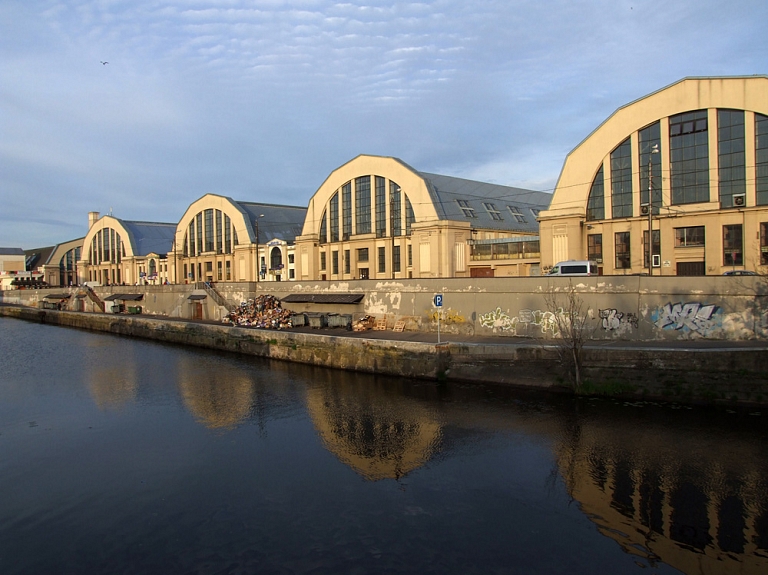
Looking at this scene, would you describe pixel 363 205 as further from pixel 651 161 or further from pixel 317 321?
pixel 651 161

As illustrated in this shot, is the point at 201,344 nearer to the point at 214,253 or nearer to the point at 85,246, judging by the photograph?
the point at 214,253

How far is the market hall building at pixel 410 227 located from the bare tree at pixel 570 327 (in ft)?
44.6

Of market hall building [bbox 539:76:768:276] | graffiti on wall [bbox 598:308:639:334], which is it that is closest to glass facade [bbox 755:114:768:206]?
market hall building [bbox 539:76:768:276]

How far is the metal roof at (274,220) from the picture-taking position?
60344mm

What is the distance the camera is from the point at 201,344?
3734cm

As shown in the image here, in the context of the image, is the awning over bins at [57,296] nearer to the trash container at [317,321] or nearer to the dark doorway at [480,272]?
the trash container at [317,321]

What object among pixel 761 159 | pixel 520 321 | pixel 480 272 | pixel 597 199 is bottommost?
pixel 520 321

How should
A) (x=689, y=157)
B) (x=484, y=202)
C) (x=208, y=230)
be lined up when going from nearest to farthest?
(x=689, y=157), (x=484, y=202), (x=208, y=230)

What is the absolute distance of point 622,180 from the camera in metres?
31.2

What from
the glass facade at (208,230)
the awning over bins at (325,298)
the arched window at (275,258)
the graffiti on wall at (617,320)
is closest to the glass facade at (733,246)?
the graffiti on wall at (617,320)

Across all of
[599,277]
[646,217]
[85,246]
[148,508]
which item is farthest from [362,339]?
[85,246]

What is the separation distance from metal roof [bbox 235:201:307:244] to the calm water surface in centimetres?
4007

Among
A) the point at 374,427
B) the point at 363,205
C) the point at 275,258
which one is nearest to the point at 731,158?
the point at 374,427

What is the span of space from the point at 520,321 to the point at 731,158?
1415cm
